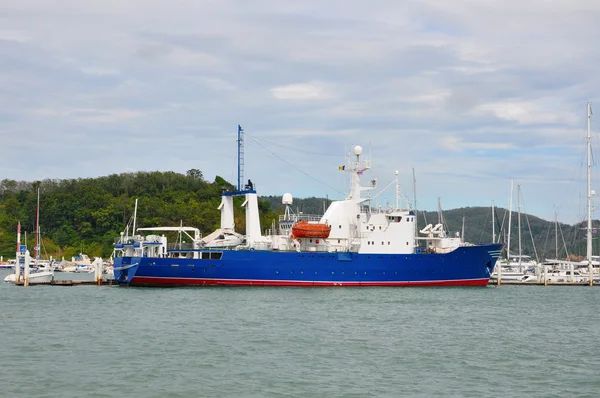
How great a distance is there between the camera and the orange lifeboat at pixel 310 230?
4700 cm

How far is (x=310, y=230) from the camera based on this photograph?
47.2 m

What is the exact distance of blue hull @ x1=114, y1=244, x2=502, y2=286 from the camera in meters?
45.4

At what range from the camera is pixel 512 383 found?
20344 mm

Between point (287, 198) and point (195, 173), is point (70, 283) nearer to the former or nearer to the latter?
point (287, 198)

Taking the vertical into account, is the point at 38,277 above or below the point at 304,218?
below

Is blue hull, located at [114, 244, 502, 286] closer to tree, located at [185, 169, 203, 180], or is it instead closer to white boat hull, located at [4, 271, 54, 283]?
white boat hull, located at [4, 271, 54, 283]

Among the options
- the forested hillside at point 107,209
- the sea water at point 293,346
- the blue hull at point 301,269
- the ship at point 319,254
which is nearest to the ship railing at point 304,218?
the ship at point 319,254

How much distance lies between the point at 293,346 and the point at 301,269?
69.1 feet

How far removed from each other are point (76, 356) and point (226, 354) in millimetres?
4454

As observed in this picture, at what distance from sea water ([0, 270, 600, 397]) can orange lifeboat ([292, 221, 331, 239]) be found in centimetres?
601

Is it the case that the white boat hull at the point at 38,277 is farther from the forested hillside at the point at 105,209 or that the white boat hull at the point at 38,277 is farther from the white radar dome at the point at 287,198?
the forested hillside at the point at 105,209

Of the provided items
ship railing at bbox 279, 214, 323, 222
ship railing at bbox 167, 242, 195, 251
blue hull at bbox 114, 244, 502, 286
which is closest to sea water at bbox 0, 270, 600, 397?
blue hull at bbox 114, 244, 502, 286

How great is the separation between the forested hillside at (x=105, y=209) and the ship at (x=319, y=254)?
3556 centimetres

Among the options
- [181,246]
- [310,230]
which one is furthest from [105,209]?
[310,230]
